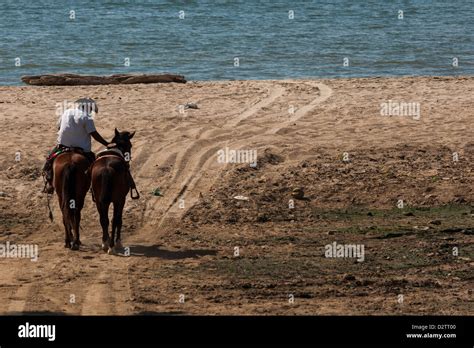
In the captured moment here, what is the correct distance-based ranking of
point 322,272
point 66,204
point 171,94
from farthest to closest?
point 171,94 < point 66,204 < point 322,272

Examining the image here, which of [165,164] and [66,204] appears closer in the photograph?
[66,204]

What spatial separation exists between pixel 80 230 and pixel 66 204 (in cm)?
145

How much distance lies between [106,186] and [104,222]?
55 centimetres

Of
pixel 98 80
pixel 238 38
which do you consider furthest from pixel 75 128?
pixel 238 38

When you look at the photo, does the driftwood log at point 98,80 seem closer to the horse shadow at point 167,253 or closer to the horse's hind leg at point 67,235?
the horse's hind leg at point 67,235

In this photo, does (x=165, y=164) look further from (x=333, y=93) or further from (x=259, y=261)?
(x=333, y=93)

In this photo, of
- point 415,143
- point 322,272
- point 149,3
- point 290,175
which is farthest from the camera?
point 149,3

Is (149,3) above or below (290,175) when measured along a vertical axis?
above

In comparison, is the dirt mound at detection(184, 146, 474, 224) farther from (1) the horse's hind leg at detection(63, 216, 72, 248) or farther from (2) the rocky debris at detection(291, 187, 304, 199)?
(1) the horse's hind leg at detection(63, 216, 72, 248)

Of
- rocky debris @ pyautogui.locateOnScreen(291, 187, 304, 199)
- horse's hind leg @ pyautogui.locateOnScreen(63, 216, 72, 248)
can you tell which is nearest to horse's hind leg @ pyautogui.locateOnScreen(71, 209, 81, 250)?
horse's hind leg @ pyautogui.locateOnScreen(63, 216, 72, 248)

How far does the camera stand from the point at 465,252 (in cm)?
1529

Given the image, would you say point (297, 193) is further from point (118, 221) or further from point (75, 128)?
point (75, 128)
